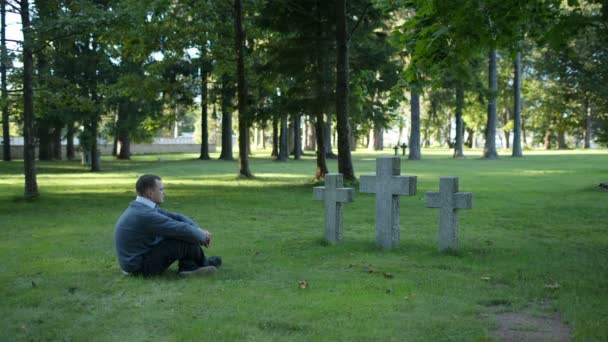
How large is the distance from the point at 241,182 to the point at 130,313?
57.6 feet

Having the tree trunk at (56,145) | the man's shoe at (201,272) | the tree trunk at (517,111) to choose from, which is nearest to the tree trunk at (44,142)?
the tree trunk at (56,145)

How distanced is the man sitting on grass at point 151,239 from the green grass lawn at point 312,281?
0.58ft

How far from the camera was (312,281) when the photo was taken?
718 centimetres

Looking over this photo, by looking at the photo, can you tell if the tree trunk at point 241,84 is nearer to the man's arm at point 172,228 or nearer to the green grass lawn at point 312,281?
the green grass lawn at point 312,281

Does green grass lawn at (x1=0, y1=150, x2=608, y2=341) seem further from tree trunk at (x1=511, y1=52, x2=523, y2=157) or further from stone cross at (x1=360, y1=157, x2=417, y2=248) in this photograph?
tree trunk at (x1=511, y1=52, x2=523, y2=157)

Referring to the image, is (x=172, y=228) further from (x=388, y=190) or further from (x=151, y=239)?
(x=388, y=190)

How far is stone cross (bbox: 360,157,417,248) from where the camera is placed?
8711 mm

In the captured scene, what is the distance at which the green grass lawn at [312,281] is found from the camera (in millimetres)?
5473

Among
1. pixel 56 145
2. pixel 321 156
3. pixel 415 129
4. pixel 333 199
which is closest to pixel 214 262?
pixel 333 199

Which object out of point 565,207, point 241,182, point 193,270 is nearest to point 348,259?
point 193,270

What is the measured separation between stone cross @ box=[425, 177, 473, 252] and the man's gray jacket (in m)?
3.20

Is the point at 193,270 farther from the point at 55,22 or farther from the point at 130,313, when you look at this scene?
the point at 55,22

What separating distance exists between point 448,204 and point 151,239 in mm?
3754

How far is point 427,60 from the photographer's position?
806 centimetres
